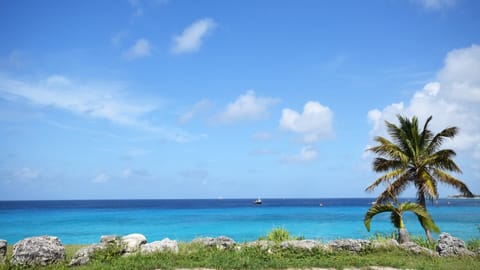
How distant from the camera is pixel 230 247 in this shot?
1232 centimetres

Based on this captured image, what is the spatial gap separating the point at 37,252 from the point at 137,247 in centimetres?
287

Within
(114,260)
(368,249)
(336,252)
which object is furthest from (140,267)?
(368,249)

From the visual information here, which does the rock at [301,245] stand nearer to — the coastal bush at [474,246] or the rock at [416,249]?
the rock at [416,249]

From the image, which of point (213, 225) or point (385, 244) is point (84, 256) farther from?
point (213, 225)

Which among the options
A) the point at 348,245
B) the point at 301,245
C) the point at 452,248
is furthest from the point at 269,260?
the point at 452,248

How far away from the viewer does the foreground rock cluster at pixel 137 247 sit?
10312 mm

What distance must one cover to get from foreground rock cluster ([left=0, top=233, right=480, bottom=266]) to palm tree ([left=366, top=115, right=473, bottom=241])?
10.6ft

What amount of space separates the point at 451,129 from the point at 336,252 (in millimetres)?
7745

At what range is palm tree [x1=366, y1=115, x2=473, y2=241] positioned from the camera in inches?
598

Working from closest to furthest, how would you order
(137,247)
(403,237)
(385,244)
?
1. (137,247)
2. (385,244)
3. (403,237)

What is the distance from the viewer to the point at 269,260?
10.7 meters

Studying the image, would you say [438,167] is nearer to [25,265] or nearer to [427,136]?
[427,136]

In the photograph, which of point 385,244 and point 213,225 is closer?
point 385,244

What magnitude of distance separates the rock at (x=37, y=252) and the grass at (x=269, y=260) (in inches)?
17.2
